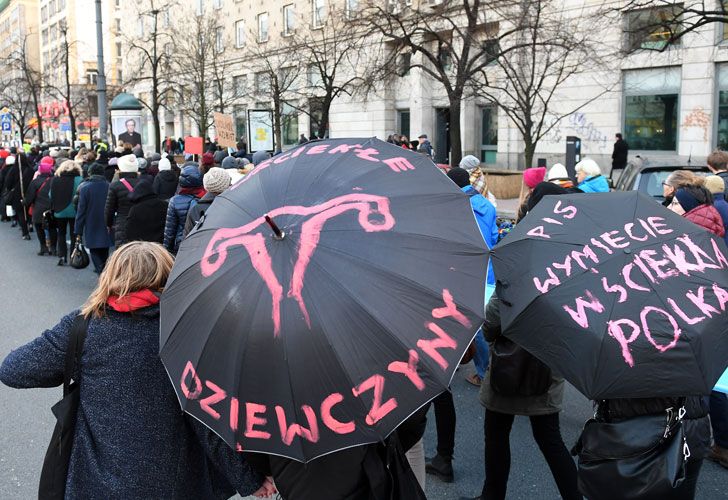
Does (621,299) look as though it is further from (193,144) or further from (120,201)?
(193,144)

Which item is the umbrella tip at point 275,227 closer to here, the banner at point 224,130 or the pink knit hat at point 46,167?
the pink knit hat at point 46,167

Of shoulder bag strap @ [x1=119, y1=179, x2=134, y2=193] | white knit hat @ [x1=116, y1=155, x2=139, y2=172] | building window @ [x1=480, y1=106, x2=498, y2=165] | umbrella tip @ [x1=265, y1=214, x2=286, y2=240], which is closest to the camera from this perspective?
umbrella tip @ [x1=265, y1=214, x2=286, y2=240]

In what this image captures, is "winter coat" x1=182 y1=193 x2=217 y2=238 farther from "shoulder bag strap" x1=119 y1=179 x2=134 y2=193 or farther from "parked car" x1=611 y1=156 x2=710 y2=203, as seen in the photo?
"parked car" x1=611 y1=156 x2=710 y2=203

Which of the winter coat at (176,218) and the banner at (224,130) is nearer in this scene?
the winter coat at (176,218)

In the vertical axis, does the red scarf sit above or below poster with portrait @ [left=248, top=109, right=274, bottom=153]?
below

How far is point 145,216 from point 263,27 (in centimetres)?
3706

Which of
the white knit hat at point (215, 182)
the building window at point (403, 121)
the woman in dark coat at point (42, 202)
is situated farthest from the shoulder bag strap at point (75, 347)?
the building window at point (403, 121)

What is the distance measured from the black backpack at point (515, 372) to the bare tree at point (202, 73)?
2652cm

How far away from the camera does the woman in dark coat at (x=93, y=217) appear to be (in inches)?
397

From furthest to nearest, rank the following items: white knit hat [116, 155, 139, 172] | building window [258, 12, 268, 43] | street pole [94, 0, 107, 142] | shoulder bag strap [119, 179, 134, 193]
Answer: building window [258, 12, 268, 43], street pole [94, 0, 107, 142], white knit hat [116, 155, 139, 172], shoulder bag strap [119, 179, 134, 193]

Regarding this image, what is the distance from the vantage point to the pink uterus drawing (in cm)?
199

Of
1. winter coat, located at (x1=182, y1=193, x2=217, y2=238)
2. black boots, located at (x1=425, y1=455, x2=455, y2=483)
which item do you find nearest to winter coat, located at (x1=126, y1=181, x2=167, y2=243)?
winter coat, located at (x1=182, y1=193, x2=217, y2=238)

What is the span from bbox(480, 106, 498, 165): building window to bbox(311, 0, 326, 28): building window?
10.9m

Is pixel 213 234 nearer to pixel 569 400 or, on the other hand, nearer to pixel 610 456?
pixel 610 456
